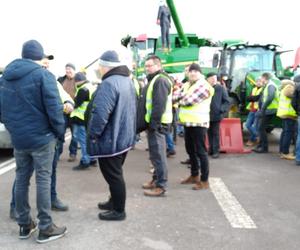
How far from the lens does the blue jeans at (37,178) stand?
157 inches

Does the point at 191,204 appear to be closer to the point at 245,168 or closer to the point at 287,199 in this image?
the point at 287,199

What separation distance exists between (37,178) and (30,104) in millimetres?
754

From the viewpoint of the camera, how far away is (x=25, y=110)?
3854 mm

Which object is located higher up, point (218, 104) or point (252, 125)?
point (218, 104)

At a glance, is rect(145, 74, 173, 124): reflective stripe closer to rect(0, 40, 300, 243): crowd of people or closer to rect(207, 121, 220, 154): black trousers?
rect(0, 40, 300, 243): crowd of people

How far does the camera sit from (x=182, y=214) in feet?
16.1

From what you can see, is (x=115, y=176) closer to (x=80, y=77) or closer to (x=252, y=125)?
(x=80, y=77)

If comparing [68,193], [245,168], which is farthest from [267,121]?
[68,193]

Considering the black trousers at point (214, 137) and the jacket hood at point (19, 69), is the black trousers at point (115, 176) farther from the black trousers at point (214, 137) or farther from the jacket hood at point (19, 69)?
the black trousers at point (214, 137)

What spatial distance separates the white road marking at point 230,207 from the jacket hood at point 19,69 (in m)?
2.76

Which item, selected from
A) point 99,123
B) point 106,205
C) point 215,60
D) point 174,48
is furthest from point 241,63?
point 99,123

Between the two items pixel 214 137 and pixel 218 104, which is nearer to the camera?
pixel 218 104

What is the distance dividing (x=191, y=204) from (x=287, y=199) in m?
1.44

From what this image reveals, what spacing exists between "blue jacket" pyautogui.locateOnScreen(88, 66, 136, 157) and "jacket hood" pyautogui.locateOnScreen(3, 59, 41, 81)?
0.77m
